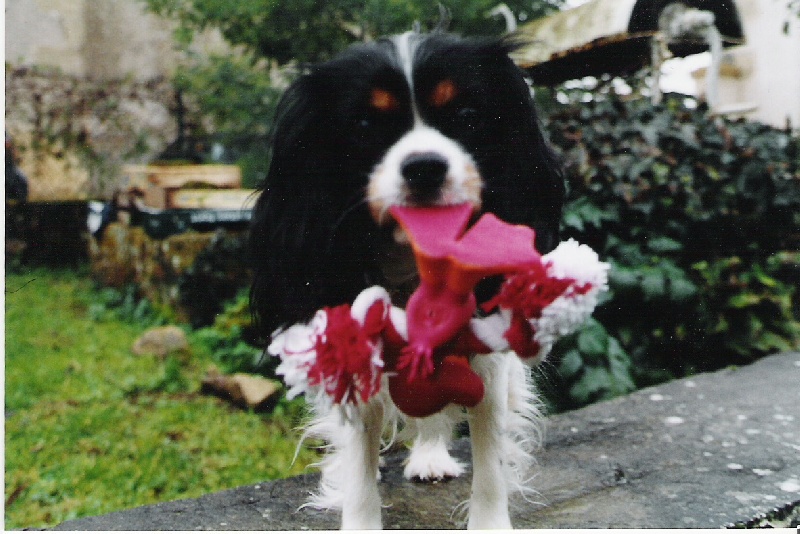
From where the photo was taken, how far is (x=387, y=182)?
127 centimetres

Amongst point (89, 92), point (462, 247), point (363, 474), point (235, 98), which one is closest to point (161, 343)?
point (235, 98)

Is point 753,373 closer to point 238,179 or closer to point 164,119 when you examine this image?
point 238,179

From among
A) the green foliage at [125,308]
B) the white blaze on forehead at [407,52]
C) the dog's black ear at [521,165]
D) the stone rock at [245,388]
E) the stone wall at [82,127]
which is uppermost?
the white blaze on forehead at [407,52]

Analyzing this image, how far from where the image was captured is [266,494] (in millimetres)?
1931

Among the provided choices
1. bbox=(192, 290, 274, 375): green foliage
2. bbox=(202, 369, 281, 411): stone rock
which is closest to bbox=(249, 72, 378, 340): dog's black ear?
bbox=(202, 369, 281, 411): stone rock

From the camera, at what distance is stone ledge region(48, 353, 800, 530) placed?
5.75 ft

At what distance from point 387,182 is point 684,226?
6.88ft

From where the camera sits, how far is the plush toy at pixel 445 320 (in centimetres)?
115

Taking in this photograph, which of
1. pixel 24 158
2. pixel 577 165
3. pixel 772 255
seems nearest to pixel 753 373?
pixel 772 255

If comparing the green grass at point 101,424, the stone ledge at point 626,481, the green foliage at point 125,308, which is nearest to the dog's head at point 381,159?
the stone ledge at point 626,481

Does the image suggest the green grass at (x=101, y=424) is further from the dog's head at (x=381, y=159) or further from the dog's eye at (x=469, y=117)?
the dog's eye at (x=469, y=117)

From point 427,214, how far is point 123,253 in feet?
11.1

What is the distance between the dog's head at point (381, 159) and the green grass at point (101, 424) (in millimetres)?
884

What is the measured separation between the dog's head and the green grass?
2.90ft
